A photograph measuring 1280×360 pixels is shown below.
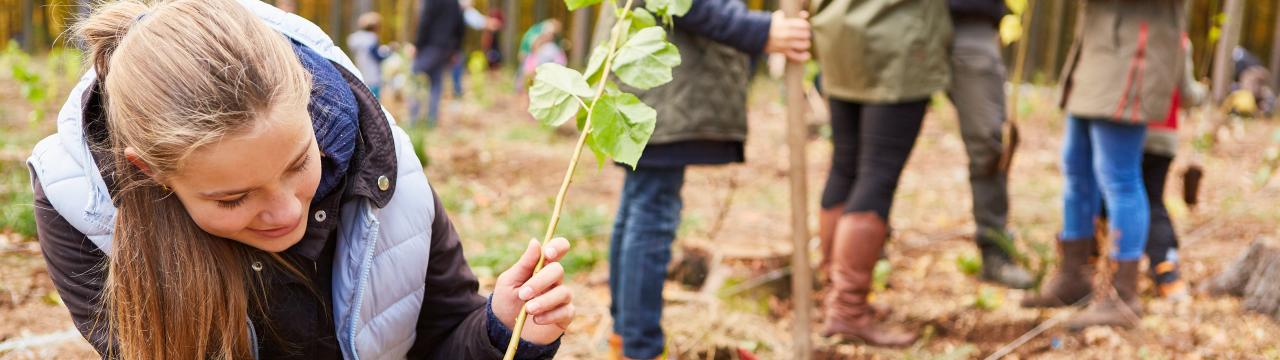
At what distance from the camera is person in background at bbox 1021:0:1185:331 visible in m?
2.82

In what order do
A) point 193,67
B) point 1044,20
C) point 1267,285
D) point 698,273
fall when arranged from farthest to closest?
1. point 1044,20
2. point 698,273
3. point 1267,285
4. point 193,67

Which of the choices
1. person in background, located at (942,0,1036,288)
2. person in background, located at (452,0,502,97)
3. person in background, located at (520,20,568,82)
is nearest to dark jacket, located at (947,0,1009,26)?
person in background, located at (942,0,1036,288)

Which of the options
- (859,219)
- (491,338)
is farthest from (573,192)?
(491,338)

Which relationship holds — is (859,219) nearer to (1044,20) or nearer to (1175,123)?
(1175,123)

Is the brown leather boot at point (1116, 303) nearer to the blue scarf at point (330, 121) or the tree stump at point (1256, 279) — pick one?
the tree stump at point (1256, 279)

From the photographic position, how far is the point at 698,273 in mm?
3496

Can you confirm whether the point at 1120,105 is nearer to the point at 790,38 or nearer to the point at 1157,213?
the point at 1157,213

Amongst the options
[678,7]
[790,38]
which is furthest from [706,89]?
[678,7]

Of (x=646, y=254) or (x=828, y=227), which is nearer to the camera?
(x=646, y=254)

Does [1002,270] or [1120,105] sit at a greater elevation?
[1120,105]

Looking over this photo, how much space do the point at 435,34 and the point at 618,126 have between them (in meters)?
7.54

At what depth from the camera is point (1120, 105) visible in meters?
2.81

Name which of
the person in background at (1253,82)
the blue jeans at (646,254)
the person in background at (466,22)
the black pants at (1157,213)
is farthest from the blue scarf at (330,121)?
the person in background at (1253,82)

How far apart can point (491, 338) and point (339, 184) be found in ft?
1.02
